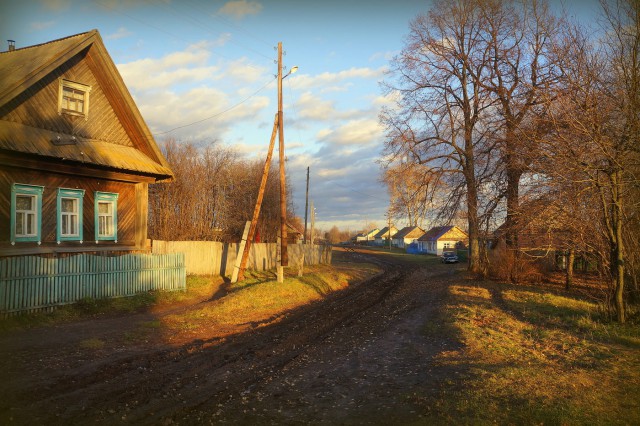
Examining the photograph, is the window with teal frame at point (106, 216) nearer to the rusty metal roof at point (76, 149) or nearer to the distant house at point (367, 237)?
the rusty metal roof at point (76, 149)

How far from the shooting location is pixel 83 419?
235 inches

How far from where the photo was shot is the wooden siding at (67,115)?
15062 millimetres

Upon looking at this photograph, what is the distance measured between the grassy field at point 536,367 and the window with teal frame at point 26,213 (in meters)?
12.9

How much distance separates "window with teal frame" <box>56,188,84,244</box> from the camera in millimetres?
15796

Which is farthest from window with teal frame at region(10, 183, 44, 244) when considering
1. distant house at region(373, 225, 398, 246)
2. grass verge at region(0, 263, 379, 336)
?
distant house at region(373, 225, 398, 246)

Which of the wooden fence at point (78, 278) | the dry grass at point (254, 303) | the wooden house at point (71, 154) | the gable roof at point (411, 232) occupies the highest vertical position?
the wooden house at point (71, 154)

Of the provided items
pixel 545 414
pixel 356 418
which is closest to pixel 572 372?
pixel 545 414

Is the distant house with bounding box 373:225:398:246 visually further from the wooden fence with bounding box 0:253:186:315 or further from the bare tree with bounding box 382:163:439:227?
the wooden fence with bounding box 0:253:186:315

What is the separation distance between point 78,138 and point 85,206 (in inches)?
98.8

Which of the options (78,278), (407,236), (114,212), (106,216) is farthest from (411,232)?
(78,278)

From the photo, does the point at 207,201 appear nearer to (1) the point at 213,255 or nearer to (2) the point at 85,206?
(1) the point at 213,255

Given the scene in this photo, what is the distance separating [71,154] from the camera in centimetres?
1538

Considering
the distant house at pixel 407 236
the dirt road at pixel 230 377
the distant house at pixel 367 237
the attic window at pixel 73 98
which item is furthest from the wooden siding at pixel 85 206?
the distant house at pixel 367 237

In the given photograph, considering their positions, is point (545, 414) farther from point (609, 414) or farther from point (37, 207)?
point (37, 207)
